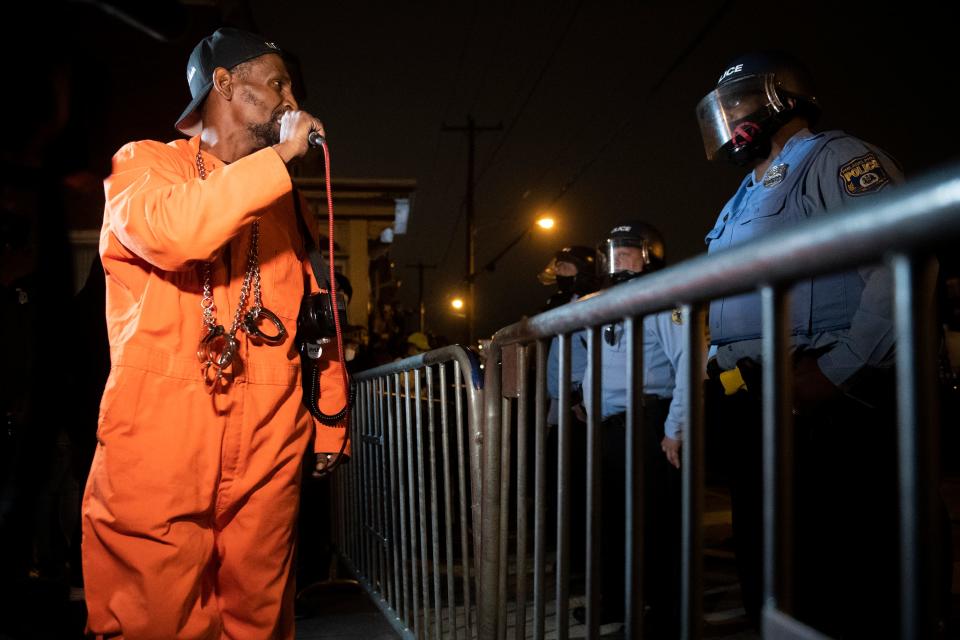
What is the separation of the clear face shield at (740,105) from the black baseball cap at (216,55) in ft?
6.28

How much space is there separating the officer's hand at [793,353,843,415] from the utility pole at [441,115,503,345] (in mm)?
23735

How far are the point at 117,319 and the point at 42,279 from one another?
1018 mm

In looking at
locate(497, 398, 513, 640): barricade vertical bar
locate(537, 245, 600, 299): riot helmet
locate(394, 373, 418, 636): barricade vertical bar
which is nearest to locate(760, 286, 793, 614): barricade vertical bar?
locate(497, 398, 513, 640): barricade vertical bar

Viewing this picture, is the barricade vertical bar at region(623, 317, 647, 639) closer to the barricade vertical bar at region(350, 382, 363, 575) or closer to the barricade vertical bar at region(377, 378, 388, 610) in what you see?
the barricade vertical bar at region(377, 378, 388, 610)

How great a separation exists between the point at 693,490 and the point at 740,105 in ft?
7.46

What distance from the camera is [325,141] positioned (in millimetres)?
2330

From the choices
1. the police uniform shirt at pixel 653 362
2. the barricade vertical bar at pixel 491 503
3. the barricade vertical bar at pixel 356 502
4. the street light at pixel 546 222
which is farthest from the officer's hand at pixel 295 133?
the street light at pixel 546 222

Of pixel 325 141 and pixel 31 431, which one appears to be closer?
pixel 31 431

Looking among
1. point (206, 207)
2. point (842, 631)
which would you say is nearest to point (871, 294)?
point (842, 631)

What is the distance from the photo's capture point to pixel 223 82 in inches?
101

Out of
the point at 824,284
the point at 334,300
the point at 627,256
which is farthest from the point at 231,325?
the point at 627,256

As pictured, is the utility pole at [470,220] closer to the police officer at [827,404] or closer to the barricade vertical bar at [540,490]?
the police officer at [827,404]

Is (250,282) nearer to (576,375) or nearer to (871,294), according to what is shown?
(871,294)

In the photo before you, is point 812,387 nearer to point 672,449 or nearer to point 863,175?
point 863,175
